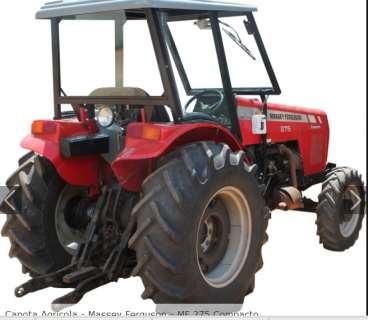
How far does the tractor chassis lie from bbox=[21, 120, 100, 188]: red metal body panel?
209 mm

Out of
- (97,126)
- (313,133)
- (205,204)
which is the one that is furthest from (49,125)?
(313,133)

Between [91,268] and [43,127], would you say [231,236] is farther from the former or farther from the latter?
[43,127]

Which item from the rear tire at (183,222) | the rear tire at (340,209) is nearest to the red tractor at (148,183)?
the rear tire at (183,222)

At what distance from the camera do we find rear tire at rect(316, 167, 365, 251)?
5.48 m

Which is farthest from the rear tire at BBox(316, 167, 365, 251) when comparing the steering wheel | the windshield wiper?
the windshield wiper

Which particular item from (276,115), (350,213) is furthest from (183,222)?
(350,213)

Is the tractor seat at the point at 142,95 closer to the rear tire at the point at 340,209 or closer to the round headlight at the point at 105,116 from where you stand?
the round headlight at the point at 105,116

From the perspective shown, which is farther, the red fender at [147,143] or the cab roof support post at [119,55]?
the cab roof support post at [119,55]

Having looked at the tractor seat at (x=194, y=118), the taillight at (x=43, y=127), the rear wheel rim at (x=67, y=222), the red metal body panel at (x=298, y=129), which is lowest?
the rear wheel rim at (x=67, y=222)

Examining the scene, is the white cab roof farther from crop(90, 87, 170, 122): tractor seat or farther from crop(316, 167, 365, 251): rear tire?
crop(316, 167, 365, 251): rear tire

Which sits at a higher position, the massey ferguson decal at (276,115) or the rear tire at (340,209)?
the massey ferguson decal at (276,115)

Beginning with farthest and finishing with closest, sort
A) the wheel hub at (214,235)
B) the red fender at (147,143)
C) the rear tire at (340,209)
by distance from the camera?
the rear tire at (340,209) → the wheel hub at (214,235) → the red fender at (147,143)

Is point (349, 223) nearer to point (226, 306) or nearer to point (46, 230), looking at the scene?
point (226, 306)

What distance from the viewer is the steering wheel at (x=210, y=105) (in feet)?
15.8
